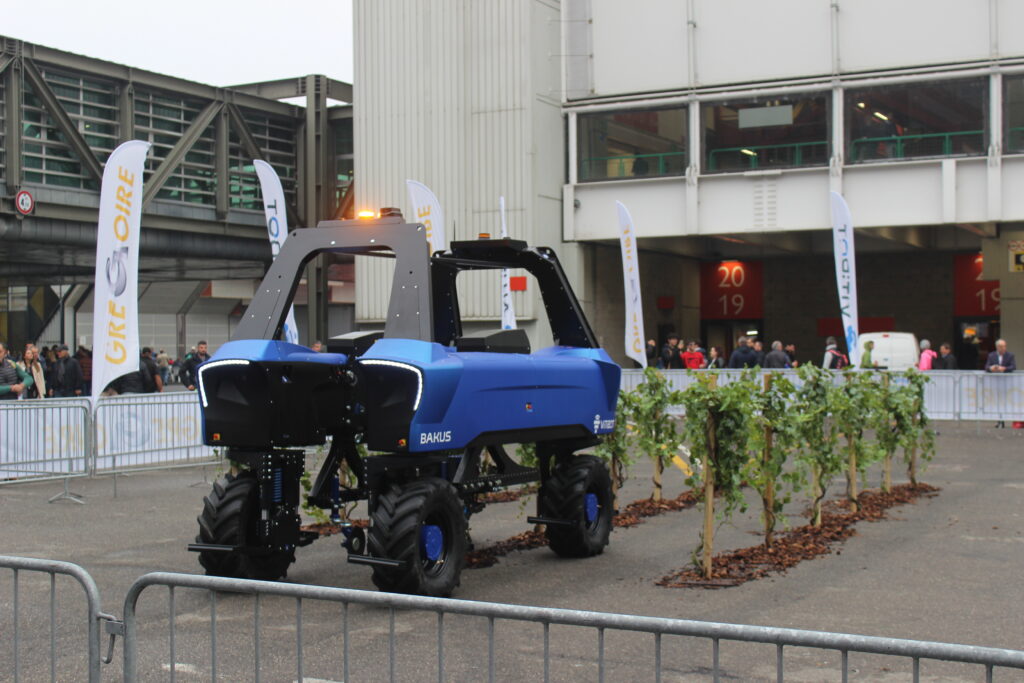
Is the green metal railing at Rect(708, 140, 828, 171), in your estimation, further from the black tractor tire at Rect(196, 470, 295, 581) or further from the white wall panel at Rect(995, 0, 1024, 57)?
the black tractor tire at Rect(196, 470, 295, 581)

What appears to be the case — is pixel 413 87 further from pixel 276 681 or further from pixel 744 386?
pixel 276 681

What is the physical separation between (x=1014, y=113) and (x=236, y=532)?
25366mm

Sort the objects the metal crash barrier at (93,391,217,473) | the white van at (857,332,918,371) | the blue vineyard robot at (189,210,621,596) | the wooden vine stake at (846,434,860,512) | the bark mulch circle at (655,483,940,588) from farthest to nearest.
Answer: the white van at (857,332,918,371), the metal crash barrier at (93,391,217,473), the wooden vine stake at (846,434,860,512), the bark mulch circle at (655,483,940,588), the blue vineyard robot at (189,210,621,596)

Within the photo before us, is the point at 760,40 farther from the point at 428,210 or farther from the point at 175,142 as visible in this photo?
the point at 175,142

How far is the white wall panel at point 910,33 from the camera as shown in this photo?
94.4 feet

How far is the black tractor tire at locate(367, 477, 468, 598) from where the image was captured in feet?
26.0

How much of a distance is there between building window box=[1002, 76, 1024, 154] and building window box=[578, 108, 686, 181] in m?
7.95

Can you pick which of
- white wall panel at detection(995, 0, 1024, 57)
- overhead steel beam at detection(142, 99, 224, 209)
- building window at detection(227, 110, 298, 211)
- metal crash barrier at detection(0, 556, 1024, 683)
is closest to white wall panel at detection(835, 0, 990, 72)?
white wall panel at detection(995, 0, 1024, 57)

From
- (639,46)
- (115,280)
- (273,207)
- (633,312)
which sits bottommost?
(633,312)

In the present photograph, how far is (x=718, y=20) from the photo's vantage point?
31281 millimetres

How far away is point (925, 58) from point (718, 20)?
529cm

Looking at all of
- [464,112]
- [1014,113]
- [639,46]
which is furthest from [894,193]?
[464,112]

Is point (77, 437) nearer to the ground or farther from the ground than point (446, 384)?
nearer to the ground

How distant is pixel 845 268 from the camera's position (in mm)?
24125
